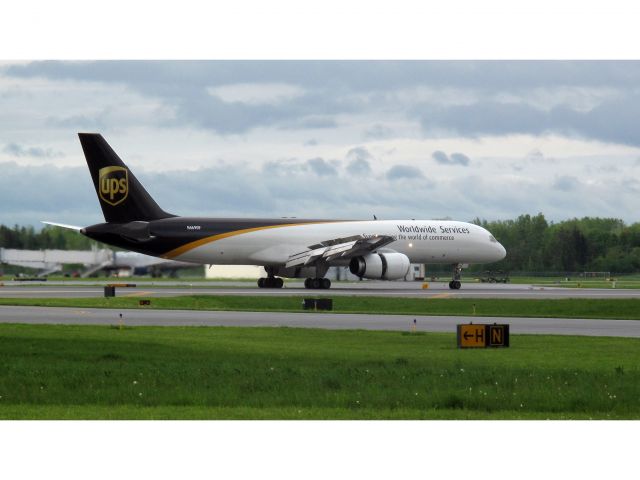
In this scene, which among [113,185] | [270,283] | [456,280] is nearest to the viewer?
[113,185]

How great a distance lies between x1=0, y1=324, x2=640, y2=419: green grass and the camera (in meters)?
22.7

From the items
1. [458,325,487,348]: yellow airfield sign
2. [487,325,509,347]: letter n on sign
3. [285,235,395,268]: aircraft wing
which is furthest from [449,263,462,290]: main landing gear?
[458,325,487,348]: yellow airfield sign

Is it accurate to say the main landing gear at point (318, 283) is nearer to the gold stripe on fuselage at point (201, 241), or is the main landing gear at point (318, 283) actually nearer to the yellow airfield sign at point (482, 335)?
the gold stripe on fuselage at point (201, 241)

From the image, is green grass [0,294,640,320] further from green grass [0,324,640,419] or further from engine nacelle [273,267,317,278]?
green grass [0,324,640,419]

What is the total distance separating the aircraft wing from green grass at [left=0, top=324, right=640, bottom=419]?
38905 millimetres

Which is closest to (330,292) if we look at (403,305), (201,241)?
(201,241)

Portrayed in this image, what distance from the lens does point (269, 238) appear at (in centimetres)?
7556

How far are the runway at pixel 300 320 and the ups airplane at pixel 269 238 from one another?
22474 mm

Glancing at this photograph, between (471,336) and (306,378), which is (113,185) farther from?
(306,378)

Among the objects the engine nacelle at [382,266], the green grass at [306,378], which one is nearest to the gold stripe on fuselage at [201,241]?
the engine nacelle at [382,266]

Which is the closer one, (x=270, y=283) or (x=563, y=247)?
(x=270, y=283)

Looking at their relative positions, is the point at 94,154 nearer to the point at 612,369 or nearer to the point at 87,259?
the point at 612,369

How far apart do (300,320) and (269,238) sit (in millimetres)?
32121

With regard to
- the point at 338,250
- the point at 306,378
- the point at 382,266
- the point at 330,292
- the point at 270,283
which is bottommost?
the point at 306,378
